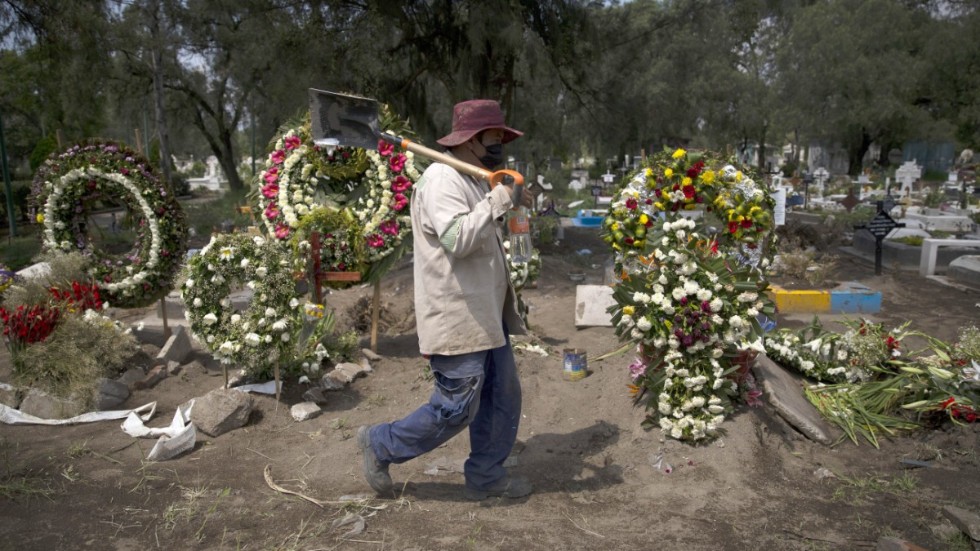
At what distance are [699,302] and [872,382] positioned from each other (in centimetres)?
162

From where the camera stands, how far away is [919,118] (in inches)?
1258

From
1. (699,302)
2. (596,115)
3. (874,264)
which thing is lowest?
(874,264)

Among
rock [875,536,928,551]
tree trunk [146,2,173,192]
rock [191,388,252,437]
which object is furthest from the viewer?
tree trunk [146,2,173,192]

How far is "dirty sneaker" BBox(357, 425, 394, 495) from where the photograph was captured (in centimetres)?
357

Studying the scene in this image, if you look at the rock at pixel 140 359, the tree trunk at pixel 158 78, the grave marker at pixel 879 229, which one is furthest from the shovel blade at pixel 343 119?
the tree trunk at pixel 158 78

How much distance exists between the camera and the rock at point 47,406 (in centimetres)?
480

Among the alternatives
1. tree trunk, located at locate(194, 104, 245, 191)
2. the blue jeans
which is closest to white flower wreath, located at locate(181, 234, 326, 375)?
the blue jeans

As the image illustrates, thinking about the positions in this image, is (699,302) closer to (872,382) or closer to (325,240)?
(872,382)

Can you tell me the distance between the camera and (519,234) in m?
3.83

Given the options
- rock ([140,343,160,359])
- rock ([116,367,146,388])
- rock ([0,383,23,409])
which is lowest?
rock ([140,343,160,359])

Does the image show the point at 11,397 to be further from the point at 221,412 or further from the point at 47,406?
the point at 221,412

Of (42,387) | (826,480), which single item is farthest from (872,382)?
(42,387)

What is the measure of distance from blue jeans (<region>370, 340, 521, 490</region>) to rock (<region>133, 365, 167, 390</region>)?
2.77 meters

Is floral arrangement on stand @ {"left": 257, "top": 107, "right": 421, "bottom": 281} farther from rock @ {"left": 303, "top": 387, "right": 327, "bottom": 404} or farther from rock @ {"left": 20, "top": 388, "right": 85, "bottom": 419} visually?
rock @ {"left": 20, "top": 388, "right": 85, "bottom": 419}
